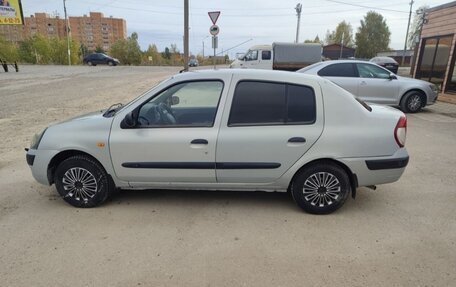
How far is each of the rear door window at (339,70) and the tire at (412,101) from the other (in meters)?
1.86

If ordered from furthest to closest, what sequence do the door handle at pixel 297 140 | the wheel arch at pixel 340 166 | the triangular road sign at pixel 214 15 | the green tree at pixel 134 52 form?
1. the green tree at pixel 134 52
2. the triangular road sign at pixel 214 15
3. the wheel arch at pixel 340 166
4. the door handle at pixel 297 140

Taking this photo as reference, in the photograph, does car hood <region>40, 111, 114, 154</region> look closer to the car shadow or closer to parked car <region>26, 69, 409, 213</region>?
parked car <region>26, 69, 409, 213</region>

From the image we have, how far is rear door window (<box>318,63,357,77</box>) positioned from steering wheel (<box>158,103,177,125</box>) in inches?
286

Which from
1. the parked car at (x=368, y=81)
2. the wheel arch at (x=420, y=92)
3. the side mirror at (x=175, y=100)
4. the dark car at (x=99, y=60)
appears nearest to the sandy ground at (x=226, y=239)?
the side mirror at (x=175, y=100)

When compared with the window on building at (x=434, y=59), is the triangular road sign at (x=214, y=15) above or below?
above

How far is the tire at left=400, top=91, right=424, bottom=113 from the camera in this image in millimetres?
10539

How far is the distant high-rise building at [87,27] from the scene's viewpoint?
8503cm

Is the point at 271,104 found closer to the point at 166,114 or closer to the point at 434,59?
the point at 166,114

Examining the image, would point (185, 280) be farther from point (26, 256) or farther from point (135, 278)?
point (26, 256)

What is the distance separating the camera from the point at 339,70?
10258 millimetres

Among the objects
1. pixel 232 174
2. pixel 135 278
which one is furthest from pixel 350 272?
pixel 135 278

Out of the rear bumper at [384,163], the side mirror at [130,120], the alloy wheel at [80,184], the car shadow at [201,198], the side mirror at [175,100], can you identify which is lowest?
the car shadow at [201,198]

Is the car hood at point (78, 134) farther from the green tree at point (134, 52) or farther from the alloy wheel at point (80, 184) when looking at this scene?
the green tree at point (134, 52)

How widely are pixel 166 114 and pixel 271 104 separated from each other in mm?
1209
